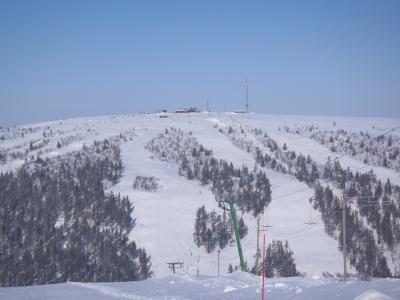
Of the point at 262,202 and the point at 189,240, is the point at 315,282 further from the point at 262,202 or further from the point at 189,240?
the point at 262,202

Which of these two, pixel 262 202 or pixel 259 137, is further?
pixel 259 137

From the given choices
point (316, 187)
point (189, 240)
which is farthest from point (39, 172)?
point (316, 187)

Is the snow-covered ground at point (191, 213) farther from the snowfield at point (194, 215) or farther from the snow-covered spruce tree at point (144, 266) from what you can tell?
the snow-covered spruce tree at point (144, 266)

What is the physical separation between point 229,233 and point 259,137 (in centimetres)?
6340

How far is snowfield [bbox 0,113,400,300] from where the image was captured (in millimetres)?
20812

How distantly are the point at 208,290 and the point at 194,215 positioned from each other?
70.6 m

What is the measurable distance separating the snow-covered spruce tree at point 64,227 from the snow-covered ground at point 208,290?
169ft

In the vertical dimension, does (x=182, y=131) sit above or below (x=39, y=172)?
above

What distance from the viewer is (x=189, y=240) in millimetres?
85438

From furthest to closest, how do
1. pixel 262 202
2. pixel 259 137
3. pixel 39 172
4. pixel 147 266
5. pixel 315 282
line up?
pixel 259 137
pixel 39 172
pixel 262 202
pixel 147 266
pixel 315 282

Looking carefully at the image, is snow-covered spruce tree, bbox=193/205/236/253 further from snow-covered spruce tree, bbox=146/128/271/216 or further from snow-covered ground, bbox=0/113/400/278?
snow-covered spruce tree, bbox=146/128/271/216

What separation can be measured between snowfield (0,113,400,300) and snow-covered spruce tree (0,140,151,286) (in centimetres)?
421

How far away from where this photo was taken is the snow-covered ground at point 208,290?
18.6m

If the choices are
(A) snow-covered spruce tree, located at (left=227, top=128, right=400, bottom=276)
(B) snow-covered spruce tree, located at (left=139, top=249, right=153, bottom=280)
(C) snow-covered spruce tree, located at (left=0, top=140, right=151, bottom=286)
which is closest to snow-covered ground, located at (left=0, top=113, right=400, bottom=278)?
(B) snow-covered spruce tree, located at (left=139, top=249, right=153, bottom=280)
